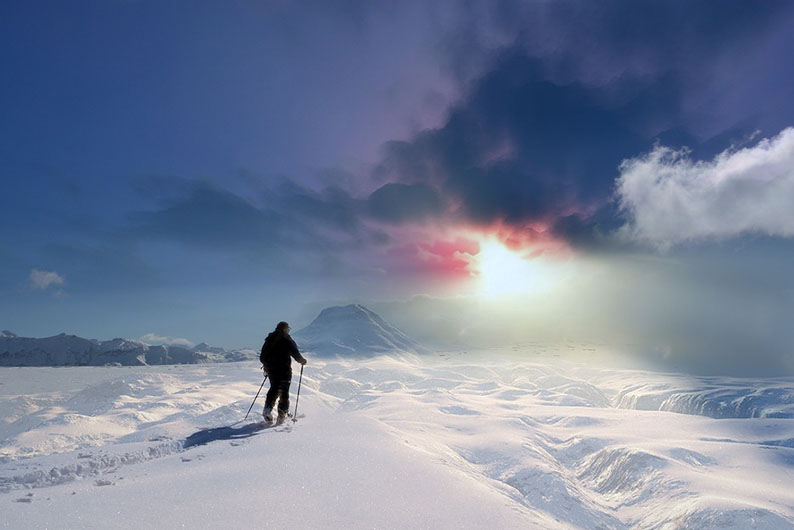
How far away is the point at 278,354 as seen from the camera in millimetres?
13898

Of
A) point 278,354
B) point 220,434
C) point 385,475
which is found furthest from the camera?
point 278,354

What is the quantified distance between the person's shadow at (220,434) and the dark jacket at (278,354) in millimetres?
1880

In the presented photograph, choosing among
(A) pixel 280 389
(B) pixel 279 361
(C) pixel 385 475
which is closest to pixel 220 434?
(A) pixel 280 389

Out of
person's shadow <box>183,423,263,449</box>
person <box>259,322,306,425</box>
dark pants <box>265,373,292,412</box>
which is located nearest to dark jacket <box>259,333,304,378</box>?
person <box>259,322,306,425</box>

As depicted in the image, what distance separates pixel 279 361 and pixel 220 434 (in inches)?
119

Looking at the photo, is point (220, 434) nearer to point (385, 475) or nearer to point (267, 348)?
point (267, 348)

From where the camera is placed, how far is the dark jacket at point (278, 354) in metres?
13.7

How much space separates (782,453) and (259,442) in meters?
19.6

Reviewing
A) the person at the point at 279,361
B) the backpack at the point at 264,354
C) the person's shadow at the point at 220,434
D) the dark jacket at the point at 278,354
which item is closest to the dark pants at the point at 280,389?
the person at the point at 279,361

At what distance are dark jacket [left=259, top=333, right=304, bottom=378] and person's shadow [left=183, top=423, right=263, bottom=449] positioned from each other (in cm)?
188

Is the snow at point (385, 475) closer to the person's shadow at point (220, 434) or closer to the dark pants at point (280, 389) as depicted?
the person's shadow at point (220, 434)

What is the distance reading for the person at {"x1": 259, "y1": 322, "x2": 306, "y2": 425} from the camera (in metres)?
13.6

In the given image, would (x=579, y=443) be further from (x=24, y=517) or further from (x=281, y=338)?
(x=24, y=517)

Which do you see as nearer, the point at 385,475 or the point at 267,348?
the point at 385,475
